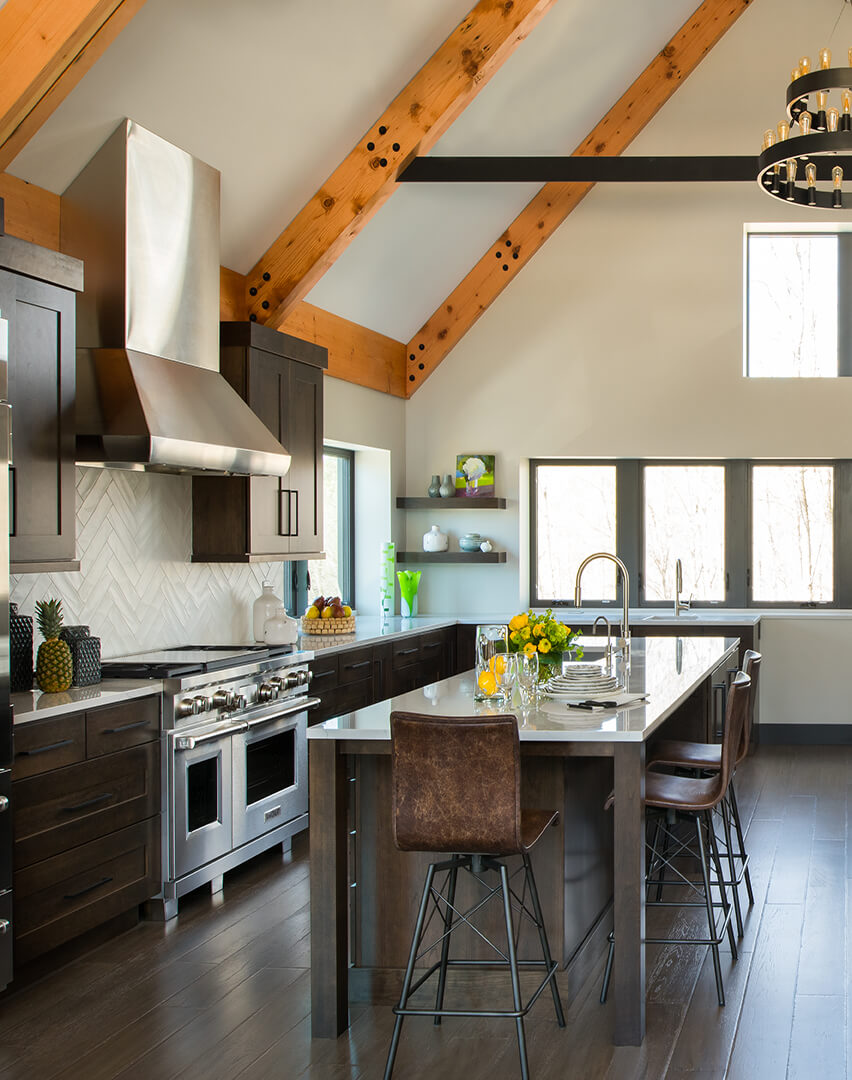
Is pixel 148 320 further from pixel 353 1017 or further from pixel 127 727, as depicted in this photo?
pixel 353 1017

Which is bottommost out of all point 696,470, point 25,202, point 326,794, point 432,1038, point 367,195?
point 432,1038

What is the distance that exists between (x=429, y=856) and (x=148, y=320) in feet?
7.97

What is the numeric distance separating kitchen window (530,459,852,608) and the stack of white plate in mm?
4402

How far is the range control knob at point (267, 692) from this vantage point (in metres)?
4.92

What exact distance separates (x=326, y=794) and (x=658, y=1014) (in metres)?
1.18

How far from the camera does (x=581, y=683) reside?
3.90 meters

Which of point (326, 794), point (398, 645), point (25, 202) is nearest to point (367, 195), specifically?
point (25, 202)

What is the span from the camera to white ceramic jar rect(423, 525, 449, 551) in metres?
8.19

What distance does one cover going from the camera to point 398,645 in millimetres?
6676

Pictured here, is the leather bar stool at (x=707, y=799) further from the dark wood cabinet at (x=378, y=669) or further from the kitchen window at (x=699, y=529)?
the kitchen window at (x=699, y=529)

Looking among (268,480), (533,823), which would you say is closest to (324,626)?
(268,480)

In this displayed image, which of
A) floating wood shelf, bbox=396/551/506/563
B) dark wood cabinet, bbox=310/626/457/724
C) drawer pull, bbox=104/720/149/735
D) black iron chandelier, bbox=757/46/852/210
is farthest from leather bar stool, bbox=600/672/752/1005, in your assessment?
floating wood shelf, bbox=396/551/506/563

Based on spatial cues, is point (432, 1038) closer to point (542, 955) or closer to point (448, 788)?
point (542, 955)

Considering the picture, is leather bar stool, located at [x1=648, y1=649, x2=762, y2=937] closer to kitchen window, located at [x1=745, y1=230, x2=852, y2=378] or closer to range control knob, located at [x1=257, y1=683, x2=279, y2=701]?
range control knob, located at [x1=257, y1=683, x2=279, y2=701]
